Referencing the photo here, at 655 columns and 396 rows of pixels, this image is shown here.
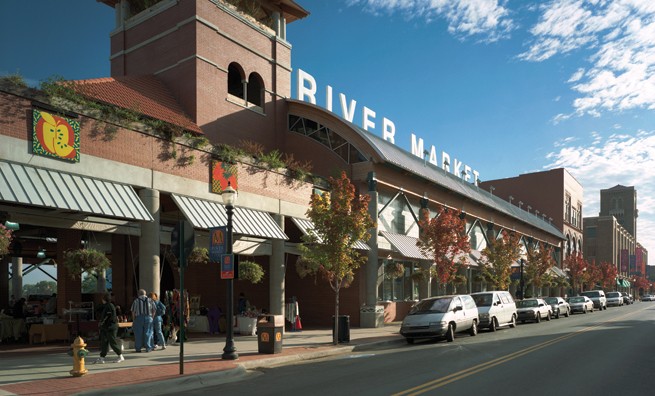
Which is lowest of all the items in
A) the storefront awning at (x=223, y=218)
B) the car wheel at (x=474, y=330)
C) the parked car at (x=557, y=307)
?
the parked car at (x=557, y=307)

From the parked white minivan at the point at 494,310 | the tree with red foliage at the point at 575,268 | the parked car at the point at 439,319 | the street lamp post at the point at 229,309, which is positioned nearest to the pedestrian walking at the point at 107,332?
the street lamp post at the point at 229,309

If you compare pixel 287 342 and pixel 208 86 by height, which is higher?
pixel 208 86

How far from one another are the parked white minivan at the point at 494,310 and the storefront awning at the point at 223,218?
29.8 ft

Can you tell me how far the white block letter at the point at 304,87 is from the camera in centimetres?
3059

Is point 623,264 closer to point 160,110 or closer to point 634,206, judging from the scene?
point 634,206

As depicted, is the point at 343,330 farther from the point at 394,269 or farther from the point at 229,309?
the point at 394,269

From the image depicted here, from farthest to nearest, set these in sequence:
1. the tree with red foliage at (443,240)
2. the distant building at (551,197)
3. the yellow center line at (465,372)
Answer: the distant building at (551,197), the tree with red foliage at (443,240), the yellow center line at (465,372)

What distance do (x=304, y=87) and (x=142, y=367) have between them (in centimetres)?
2123

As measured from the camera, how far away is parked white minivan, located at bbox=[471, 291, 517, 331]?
23516 mm

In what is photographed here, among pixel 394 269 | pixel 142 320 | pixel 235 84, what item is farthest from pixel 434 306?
pixel 235 84

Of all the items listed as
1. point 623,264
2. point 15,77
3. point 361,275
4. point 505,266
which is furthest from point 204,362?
point 623,264

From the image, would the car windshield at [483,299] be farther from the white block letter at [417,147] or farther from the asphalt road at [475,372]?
the white block letter at [417,147]

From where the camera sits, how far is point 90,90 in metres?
19.9

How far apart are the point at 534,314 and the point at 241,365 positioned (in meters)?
22.2
